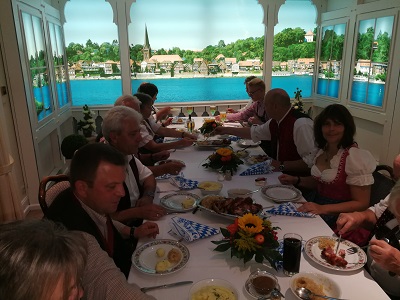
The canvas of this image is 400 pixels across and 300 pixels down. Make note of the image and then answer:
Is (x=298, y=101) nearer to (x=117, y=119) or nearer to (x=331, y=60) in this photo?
(x=331, y=60)

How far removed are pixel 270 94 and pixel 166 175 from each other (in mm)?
1143

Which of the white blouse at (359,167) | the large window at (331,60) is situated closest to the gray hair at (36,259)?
the white blouse at (359,167)

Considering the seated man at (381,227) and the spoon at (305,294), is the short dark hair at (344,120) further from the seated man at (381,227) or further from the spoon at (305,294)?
the spoon at (305,294)

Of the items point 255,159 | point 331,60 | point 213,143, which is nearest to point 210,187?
point 255,159

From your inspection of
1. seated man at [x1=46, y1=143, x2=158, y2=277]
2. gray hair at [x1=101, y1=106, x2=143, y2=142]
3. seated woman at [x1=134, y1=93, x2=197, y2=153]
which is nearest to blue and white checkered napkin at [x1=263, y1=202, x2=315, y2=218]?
seated man at [x1=46, y1=143, x2=158, y2=277]

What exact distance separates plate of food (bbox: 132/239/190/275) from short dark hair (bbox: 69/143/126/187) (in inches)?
14.9

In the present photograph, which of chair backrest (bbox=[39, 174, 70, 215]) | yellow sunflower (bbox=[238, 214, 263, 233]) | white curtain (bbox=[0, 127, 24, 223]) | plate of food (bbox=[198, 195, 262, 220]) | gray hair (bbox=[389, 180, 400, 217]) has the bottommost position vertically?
white curtain (bbox=[0, 127, 24, 223])

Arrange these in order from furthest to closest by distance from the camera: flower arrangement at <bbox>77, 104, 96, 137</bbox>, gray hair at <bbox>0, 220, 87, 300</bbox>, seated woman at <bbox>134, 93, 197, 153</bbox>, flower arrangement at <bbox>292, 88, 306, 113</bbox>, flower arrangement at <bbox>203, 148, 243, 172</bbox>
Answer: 1. flower arrangement at <bbox>292, 88, 306, 113</bbox>
2. flower arrangement at <bbox>77, 104, 96, 137</bbox>
3. seated woman at <bbox>134, 93, 197, 153</bbox>
4. flower arrangement at <bbox>203, 148, 243, 172</bbox>
5. gray hair at <bbox>0, 220, 87, 300</bbox>

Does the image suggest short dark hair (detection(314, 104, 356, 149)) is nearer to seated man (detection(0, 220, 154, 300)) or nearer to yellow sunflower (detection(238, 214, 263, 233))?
yellow sunflower (detection(238, 214, 263, 233))

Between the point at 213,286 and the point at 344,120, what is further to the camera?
the point at 344,120

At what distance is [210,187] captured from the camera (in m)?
1.96

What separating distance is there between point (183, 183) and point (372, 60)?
11.9ft

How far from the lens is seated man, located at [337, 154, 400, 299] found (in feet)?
3.97

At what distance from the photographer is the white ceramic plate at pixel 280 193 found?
180 centimetres
